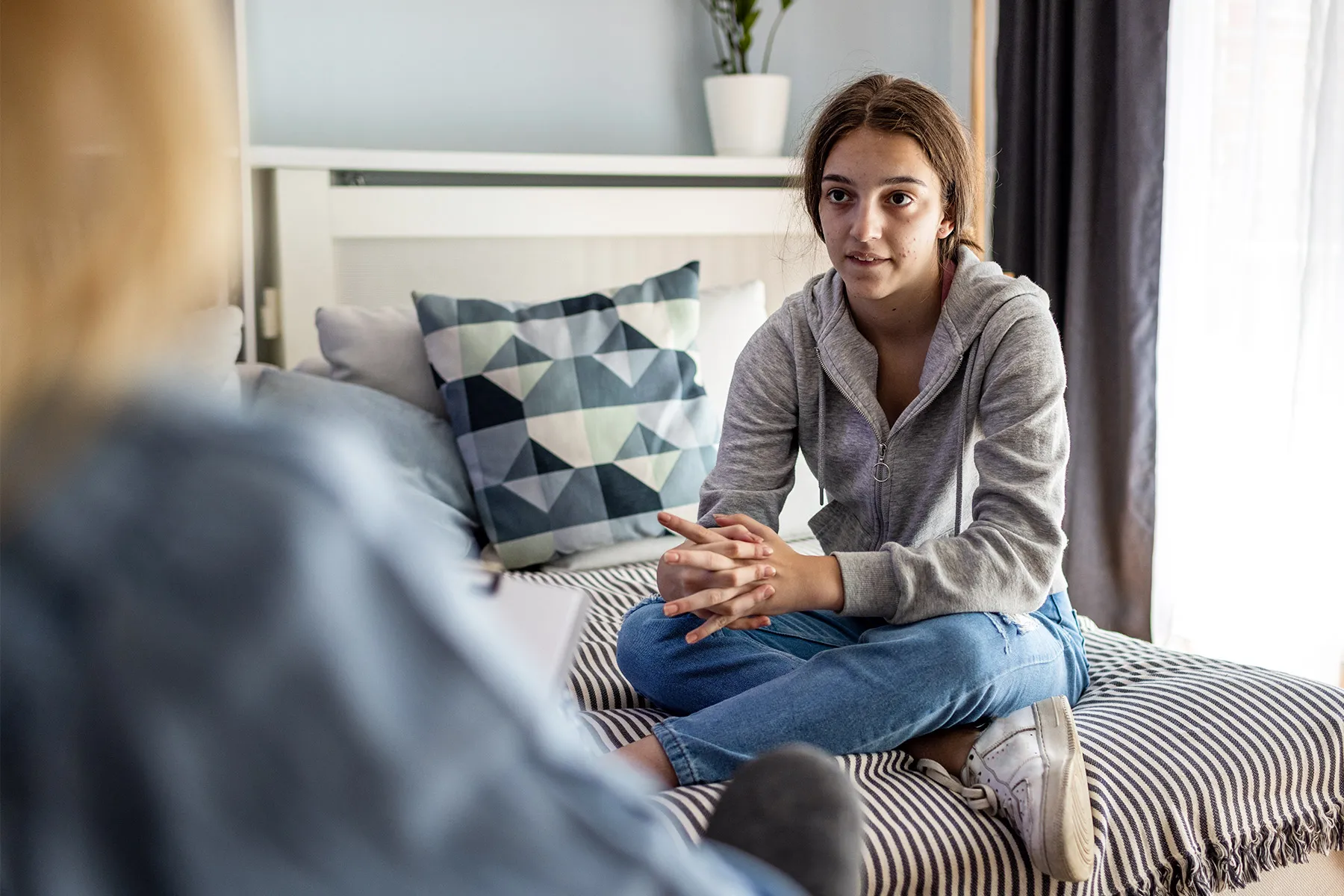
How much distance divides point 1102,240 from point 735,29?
1031 mm

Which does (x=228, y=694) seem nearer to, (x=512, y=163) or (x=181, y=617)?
(x=181, y=617)

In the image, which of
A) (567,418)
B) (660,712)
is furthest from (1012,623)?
(567,418)

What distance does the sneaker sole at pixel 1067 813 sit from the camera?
1149mm

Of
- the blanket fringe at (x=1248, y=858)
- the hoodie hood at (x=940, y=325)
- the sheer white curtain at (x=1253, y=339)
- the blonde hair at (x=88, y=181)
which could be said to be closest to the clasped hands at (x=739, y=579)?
the hoodie hood at (x=940, y=325)

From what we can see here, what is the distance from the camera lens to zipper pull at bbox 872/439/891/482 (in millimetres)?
1599

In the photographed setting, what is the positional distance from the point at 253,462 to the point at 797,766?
43cm

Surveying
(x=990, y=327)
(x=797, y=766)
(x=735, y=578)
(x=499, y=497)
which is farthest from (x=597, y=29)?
(x=797, y=766)

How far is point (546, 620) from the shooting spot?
2.07 feet

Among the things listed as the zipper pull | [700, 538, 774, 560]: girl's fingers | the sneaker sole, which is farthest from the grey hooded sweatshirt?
the sneaker sole

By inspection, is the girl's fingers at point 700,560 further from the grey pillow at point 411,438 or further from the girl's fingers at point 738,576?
the grey pillow at point 411,438

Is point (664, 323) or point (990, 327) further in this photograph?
point (664, 323)

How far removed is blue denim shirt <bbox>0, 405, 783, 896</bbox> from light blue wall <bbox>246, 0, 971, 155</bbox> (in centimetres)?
253

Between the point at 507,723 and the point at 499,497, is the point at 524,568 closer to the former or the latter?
the point at 499,497

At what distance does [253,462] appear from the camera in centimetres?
34
